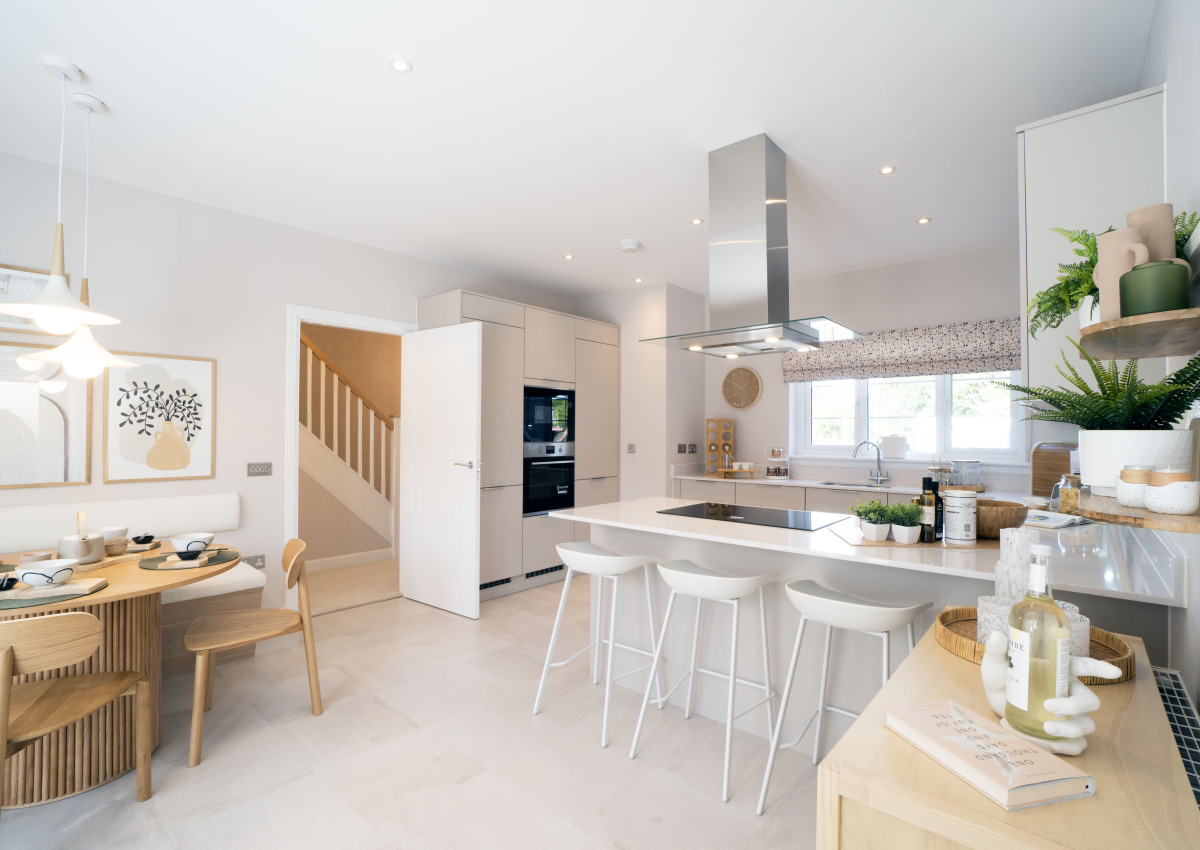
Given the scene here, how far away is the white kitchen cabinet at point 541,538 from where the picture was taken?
4746mm

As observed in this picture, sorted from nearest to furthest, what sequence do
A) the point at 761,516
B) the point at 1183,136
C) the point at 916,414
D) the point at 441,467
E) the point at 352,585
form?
the point at 1183,136
the point at 761,516
the point at 441,467
the point at 916,414
the point at 352,585

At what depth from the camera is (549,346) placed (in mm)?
4898

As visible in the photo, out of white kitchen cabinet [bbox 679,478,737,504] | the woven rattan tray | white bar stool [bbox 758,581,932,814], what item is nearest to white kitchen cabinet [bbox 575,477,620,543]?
white kitchen cabinet [bbox 679,478,737,504]

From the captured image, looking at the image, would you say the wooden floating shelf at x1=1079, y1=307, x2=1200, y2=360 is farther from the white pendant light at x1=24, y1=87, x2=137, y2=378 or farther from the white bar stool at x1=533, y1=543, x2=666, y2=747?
the white pendant light at x1=24, y1=87, x2=137, y2=378

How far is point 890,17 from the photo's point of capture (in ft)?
6.22

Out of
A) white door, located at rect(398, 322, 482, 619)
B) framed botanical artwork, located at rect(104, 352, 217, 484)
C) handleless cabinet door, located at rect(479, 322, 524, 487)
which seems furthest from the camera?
handleless cabinet door, located at rect(479, 322, 524, 487)

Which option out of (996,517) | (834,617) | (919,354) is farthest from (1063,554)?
(919,354)

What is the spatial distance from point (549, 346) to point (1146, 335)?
13.7ft

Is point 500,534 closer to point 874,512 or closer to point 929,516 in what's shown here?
point 874,512

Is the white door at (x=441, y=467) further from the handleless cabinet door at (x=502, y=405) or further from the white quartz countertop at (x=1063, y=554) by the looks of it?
the white quartz countertop at (x=1063, y=554)

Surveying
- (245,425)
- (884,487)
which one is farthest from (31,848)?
(884,487)

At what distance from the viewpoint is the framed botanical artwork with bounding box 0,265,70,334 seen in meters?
2.80

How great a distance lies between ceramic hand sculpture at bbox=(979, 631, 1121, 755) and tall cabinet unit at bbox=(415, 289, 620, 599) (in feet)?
11.4

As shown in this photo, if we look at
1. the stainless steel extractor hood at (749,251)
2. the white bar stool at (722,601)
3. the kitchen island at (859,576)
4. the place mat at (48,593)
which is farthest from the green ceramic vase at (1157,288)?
the place mat at (48,593)
